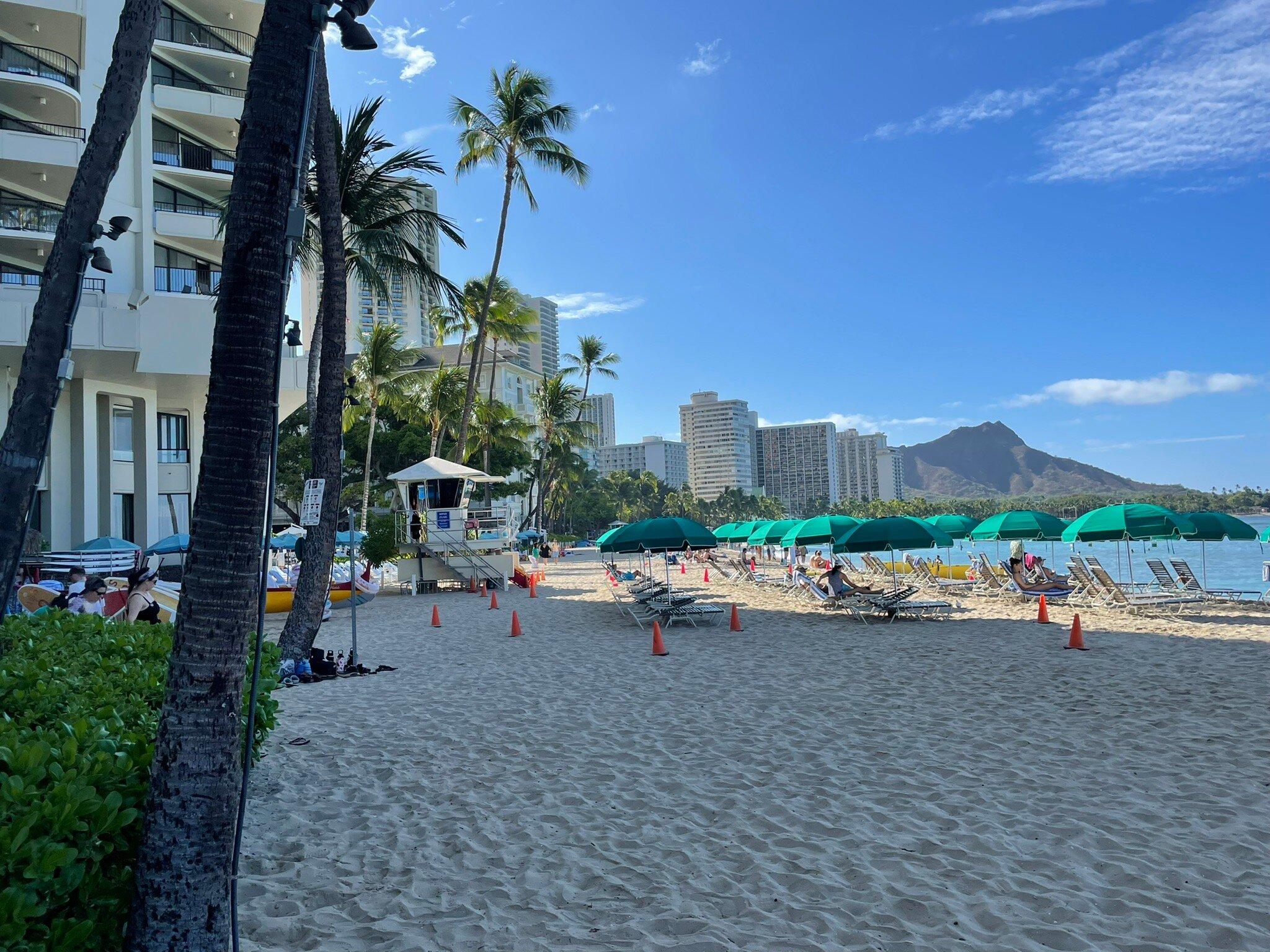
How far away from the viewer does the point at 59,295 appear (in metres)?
7.10

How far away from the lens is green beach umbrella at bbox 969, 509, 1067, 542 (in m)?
18.6

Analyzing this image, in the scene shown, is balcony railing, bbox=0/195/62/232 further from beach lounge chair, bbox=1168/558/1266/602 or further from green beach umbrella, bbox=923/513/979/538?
beach lounge chair, bbox=1168/558/1266/602

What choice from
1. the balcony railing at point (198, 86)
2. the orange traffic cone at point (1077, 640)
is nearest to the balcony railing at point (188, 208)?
the balcony railing at point (198, 86)

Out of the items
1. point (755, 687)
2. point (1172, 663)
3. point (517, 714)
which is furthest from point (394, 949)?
point (1172, 663)

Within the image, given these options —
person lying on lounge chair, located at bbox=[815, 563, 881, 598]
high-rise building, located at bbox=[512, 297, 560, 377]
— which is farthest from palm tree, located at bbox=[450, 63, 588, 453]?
high-rise building, located at bbox=[512, 297, 560, 377]

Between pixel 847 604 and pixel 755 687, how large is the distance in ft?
24.9

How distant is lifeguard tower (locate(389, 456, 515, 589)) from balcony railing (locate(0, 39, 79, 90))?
15.9 meters

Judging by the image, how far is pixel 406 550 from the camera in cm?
2519

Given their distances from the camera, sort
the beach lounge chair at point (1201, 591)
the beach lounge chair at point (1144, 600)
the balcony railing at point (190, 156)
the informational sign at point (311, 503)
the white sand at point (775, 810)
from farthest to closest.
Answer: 1. the balcony railing at point (190, 156)
2. the beach lounge chair at point (1201, 591)
3. the beach lounge chair at point (1144, 600)
4. the informational sign at point (311, 503)
5. the white sand at point (775, 810)

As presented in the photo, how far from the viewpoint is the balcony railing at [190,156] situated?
27.3 m

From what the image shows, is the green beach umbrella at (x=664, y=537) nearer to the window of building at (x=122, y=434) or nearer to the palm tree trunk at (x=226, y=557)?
the palm tree trunk at (x=226, y=557)

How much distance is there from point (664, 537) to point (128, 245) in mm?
21893

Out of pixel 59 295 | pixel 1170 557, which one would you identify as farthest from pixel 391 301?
pixel 1170 557

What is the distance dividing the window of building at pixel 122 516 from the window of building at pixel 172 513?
0.99 metres
